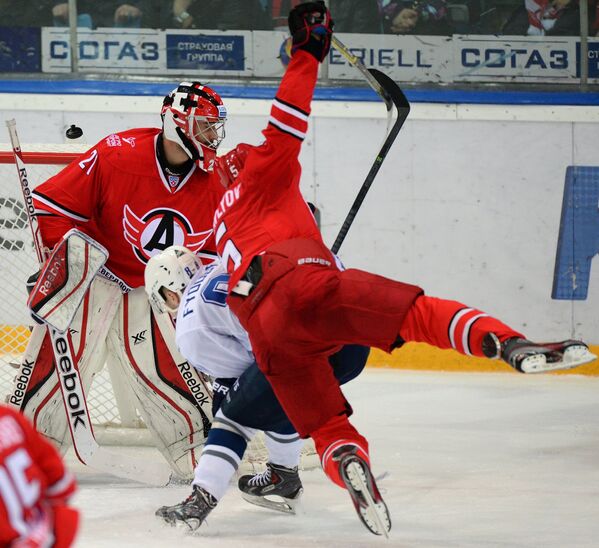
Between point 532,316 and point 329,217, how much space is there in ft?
3.18

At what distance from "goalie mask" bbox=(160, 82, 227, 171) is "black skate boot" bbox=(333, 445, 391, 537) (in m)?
1.24

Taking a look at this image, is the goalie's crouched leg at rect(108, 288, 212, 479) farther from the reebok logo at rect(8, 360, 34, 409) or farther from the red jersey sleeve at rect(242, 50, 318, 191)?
the red jersey sleeve at rect(242, 50, 318, 191)

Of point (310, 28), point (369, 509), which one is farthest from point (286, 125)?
point (369, 509)

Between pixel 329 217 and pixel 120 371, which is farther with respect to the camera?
pixel 329 217

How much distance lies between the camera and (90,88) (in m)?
5.23

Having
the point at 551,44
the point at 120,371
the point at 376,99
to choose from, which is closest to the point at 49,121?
the point at 376,99

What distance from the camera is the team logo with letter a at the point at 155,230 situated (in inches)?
140

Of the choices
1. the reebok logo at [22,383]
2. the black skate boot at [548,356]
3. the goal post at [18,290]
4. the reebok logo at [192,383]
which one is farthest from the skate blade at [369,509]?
the goal post at [18,290]

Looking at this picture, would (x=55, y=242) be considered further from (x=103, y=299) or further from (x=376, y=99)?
(x=376, y=99)

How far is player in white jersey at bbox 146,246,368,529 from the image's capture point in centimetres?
286

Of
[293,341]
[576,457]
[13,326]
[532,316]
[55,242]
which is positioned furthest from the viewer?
[532,316]

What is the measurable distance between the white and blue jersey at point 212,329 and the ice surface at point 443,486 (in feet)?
1.35

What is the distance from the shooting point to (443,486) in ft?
11.2

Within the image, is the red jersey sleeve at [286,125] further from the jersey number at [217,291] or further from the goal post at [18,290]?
the goal post at [18,290]
